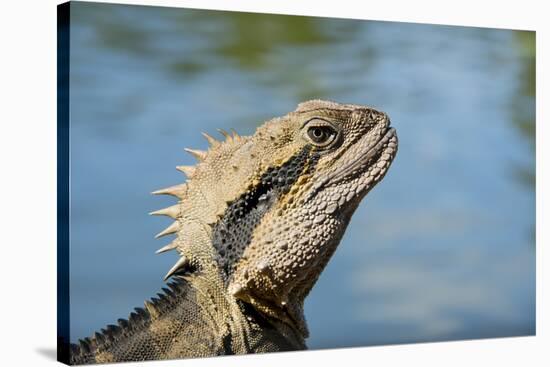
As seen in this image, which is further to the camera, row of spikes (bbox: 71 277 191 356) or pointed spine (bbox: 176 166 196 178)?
pointed spine (bbox: 176 166 196 178)

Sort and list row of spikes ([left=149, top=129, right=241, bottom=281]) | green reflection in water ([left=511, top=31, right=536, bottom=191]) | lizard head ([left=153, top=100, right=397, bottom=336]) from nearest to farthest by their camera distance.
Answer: lizard head ([left=153, top=100, right=397, bottom=336]) → row of spikes ([left=149, top=129, right=241, bottom=281]) → green reflection in water ([left=511, top=31, right=536, bottom=191])

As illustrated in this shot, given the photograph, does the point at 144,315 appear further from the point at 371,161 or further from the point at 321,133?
the point at 371,161

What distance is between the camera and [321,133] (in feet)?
19.6

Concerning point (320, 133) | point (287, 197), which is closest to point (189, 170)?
point (287, 197)

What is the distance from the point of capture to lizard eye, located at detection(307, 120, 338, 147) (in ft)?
19.5

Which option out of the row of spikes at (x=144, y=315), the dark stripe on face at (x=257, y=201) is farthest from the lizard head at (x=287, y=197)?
the row of spikes at (x=144, y=315)

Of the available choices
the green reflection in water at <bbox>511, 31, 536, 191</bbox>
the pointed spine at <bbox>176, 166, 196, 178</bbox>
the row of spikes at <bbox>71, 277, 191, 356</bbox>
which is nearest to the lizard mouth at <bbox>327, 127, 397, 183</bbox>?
the pointed spine at <bbox>176, 166, 196, 178</bbox>

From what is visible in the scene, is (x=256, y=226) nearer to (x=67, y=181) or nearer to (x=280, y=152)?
(x=280, y=152)

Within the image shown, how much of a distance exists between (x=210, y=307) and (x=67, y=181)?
1.29 m

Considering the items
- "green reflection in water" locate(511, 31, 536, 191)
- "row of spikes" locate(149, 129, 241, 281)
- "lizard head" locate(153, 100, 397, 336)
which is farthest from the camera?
"green reflection in water" locate(511, 31, 536, 191)

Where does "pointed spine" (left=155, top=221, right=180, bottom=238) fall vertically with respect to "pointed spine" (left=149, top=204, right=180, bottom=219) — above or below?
below

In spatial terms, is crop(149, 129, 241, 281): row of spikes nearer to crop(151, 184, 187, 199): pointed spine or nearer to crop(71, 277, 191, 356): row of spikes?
crop(151, 184, 187, 199): pointed spine

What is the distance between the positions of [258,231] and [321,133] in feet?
2.26

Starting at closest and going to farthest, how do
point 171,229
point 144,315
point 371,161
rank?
point 144,315, point 371,161, point 171,229
